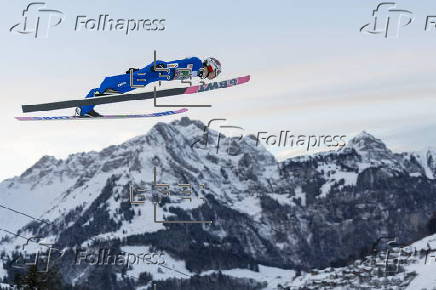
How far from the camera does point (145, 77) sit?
37.9 meters

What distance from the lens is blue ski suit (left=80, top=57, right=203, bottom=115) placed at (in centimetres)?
3772

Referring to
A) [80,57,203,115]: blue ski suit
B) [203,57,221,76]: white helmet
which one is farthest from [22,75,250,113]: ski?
[203,57,221,76]: white helmet

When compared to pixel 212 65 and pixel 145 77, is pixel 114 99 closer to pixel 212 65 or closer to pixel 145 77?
pixel 145 77

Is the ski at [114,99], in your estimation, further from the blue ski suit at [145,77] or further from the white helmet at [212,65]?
the white helmet at [212,65]

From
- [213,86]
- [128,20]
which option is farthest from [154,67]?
[128,20]

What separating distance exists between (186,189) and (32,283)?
35.1m

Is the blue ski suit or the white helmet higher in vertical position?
the white helmet

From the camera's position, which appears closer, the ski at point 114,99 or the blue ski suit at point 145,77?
the ski at point 114,99

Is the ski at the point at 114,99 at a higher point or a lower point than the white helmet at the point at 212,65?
lower

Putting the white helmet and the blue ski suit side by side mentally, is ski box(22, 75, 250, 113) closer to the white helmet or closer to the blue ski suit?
the blue ski suit

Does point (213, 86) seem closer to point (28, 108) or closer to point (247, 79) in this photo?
point (247, 79)

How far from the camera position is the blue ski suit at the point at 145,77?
37719mm

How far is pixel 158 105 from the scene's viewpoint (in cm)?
3803

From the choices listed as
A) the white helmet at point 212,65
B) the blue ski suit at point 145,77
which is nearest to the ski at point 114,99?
the blue ski suit at point 145,77
